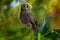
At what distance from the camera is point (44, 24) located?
150cm

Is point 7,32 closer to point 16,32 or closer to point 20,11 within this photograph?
point 16,32

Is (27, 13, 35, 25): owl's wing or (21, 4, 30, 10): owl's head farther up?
(21, 4, 30, 10): owl's head

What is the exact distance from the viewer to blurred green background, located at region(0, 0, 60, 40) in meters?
1.47

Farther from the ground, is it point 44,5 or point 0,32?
point 44,5

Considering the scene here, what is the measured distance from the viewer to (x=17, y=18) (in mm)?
1502

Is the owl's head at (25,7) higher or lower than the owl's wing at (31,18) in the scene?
higher

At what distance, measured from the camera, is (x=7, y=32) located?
58.1 inches

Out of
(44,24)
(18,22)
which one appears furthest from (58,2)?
(18,22)

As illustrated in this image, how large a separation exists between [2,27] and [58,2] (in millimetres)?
487

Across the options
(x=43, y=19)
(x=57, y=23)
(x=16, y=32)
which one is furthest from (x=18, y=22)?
(x=57, y=23)

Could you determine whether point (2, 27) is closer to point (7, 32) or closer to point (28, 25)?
point (7, 32)

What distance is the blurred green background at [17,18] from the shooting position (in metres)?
1.47

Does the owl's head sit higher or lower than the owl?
higher

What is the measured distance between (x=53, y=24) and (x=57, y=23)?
35mm
